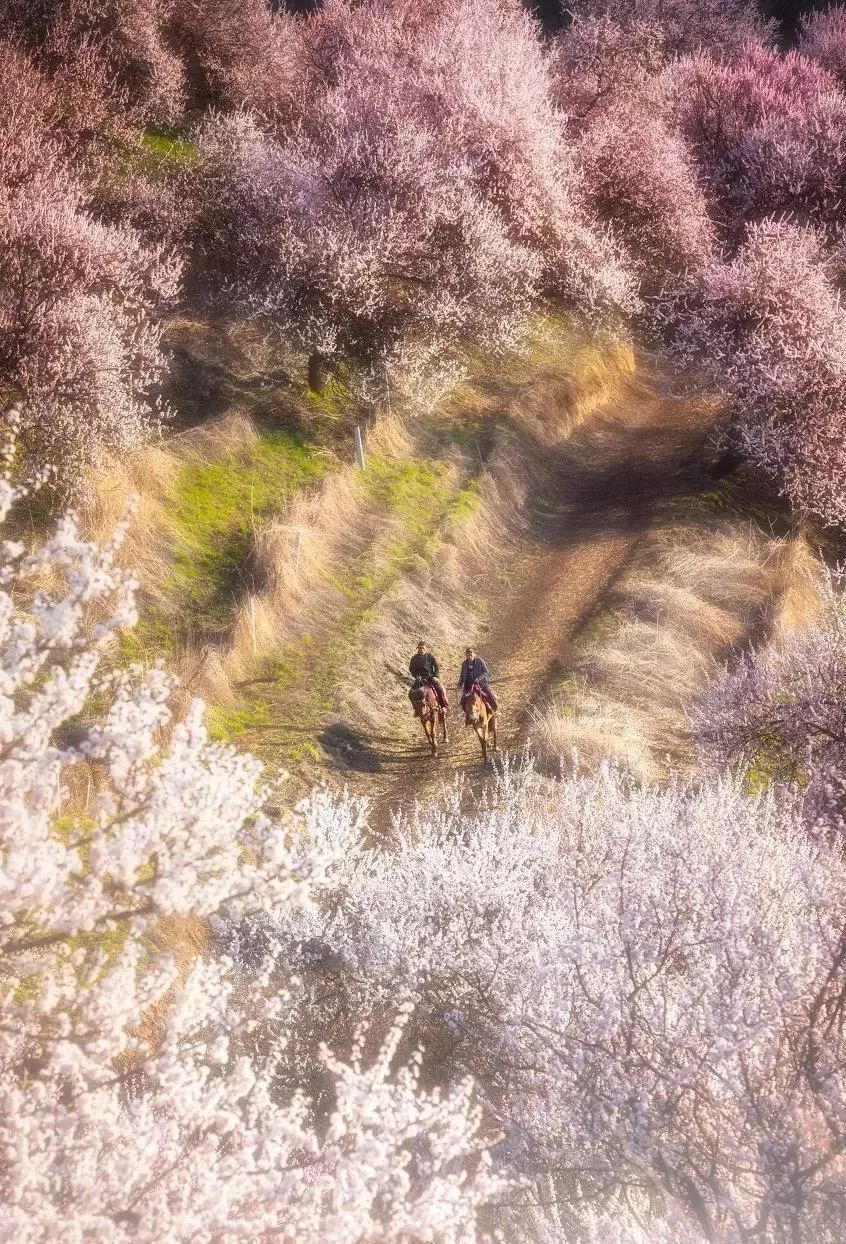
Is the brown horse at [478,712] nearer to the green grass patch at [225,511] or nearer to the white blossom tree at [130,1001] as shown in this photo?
the green grass patch at [225,511]

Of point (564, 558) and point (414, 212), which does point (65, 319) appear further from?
point (564, 558)

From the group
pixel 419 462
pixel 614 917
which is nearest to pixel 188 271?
pixel 419 462

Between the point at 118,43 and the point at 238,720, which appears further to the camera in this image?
the point at 118,43

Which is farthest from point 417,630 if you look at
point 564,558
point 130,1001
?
point 130,1001

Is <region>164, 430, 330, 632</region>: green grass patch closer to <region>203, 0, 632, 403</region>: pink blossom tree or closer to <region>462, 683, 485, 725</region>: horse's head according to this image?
<region>203, 0, 632, 403</region>: pink blossom tree

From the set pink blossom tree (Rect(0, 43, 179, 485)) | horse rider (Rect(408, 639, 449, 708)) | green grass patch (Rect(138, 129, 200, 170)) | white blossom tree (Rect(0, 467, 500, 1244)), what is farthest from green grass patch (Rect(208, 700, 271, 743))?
green grass patch (Rect(138, 129, 200, 170))

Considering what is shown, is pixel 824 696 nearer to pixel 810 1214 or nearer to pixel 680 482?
pixel 810 1214

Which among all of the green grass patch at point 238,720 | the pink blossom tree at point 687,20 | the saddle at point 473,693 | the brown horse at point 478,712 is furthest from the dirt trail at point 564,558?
the pink blossom tree at point 687,20
